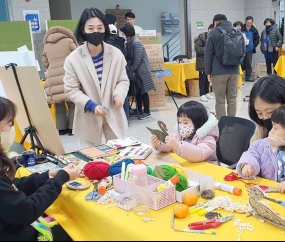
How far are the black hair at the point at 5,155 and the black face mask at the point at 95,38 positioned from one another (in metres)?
1.09

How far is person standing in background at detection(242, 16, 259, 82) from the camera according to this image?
9.19 meters

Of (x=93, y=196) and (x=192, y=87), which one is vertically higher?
(x=93, y=196)

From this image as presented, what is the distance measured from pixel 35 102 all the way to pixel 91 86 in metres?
0.42

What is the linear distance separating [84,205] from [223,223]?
581 mm

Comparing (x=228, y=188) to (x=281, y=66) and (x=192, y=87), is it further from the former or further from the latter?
(x=281, y=66)

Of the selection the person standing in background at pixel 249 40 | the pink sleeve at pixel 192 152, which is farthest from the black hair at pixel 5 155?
the person standing in background at pixel 249 40

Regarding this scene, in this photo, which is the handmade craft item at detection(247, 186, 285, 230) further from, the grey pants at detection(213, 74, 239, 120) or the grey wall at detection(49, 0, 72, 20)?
the grey wall at detection(49, 0, 72, 20)

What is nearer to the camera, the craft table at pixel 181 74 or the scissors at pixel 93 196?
the scissors at pixel 93 196

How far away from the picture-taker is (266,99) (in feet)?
5.76

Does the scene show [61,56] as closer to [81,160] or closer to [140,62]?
[140,62]

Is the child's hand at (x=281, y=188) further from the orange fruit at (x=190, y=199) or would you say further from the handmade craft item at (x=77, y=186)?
the handmade craft item at (x=77, y=186)

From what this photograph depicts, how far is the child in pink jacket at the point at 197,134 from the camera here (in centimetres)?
187

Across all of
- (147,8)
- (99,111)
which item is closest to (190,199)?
(99,111)

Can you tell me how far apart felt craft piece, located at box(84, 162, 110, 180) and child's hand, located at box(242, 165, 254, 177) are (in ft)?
2.21
